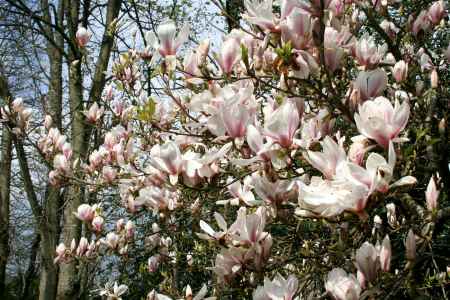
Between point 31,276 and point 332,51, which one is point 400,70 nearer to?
point 332,51

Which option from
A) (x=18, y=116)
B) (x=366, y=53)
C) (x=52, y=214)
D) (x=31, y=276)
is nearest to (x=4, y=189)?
(x=52, y=214)

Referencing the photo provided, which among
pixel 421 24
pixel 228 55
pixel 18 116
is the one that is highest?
pixel 421 24

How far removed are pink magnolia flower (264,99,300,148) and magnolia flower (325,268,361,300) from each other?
323mm

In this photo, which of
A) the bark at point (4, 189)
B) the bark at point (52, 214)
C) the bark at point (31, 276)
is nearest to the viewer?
the bark at point (52, 214)

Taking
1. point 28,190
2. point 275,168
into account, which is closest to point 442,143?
point 275,168

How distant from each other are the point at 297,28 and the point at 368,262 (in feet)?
1.95

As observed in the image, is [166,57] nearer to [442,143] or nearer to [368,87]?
[368,87]

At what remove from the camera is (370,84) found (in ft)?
4.20

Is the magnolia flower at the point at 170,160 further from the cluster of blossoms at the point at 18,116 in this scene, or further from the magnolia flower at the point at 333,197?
the cluster of blossoms at the point at 18,116

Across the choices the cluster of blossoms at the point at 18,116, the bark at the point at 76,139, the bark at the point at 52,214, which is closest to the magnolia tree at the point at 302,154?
the cluster of blossoms at the point at 18,116

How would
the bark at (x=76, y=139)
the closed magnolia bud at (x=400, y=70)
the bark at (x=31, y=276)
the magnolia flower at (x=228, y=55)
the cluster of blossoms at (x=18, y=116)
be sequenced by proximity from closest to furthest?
the magnolia flower at (x=228, y=55)
the closed magnolia bud at (x=400, y=70)
the cluster of blossoms at (x=18, y=116)
the bark at (x=76, y=139)
the bark at (x=31, y=276)

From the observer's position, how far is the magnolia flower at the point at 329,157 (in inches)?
41.5

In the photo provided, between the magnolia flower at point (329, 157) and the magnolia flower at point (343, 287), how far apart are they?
9.8 inches

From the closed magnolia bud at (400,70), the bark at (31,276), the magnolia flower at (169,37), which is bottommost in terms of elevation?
the bark at (31,276)
